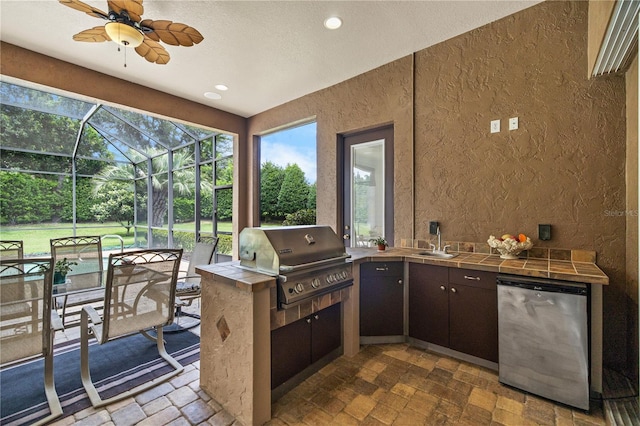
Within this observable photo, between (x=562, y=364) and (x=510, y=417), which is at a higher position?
(x=562, y=364)

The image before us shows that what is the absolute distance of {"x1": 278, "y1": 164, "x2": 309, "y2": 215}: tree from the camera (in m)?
4.57

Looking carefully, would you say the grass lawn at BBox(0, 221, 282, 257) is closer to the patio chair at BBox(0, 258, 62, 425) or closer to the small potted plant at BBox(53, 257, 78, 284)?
the small potted plant at BBox(53, 257, 78, 284)

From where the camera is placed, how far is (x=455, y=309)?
2.37 metres

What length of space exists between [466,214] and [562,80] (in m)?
1.36

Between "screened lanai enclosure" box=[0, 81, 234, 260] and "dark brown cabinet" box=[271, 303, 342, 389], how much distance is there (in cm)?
360

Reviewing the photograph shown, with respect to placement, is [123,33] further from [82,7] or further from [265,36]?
[265,36]

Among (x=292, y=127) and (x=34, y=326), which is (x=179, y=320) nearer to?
(x=34, y=326)

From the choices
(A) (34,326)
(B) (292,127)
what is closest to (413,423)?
(A) (34,326)

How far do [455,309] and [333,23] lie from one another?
2.92 m

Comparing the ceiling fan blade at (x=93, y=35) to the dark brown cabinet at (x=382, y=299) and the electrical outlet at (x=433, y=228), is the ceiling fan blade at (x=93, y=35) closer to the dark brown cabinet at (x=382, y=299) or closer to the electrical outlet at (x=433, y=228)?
the dark brown cabinet at (x=382, y=299)

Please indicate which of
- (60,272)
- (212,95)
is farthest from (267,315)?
(212,95)

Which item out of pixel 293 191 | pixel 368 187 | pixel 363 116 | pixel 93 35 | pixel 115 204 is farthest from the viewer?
pixel 115 204

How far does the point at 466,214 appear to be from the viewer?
2.78m

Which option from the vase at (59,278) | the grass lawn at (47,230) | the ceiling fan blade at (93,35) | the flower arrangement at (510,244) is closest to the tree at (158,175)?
the grass lawn at (47,230)
